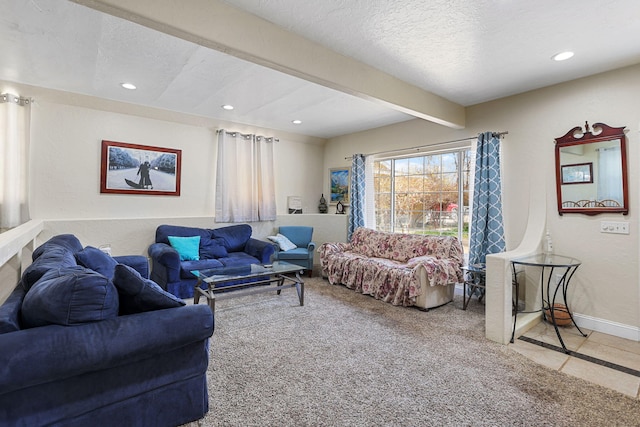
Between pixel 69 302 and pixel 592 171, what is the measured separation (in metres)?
4.28

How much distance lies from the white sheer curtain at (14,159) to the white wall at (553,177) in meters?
5.43

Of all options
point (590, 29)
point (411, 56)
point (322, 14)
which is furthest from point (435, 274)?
point (322, 14)

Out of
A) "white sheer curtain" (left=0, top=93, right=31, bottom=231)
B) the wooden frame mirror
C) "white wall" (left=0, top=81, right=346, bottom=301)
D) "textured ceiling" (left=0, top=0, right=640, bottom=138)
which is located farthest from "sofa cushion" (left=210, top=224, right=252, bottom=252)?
the wooden frame mirror

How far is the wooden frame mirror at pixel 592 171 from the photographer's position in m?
2.91

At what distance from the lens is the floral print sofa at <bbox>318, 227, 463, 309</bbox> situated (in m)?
3.47

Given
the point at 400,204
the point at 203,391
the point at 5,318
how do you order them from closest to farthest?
1. the point at 5,318
2. the point at 203,391
3. the point at 400,204

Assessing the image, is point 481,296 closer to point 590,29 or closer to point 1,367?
point 590,29

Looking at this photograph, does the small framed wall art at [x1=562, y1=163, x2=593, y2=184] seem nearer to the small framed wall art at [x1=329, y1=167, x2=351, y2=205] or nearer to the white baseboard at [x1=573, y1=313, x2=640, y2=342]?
the white baseboard at [x1=573, y1=313, x2=640, y2=342]

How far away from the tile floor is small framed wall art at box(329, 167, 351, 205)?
3.61 m

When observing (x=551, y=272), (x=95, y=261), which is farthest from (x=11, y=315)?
(x=551, y=272)

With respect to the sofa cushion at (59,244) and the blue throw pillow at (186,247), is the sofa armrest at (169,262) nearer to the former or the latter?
the blue throw pillow at (186,247)

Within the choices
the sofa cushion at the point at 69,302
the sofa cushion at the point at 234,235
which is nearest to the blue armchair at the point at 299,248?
the sofa cushion at the point at 234,235

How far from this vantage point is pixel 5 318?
131 cm

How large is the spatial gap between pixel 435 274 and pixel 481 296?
0.86 meters
